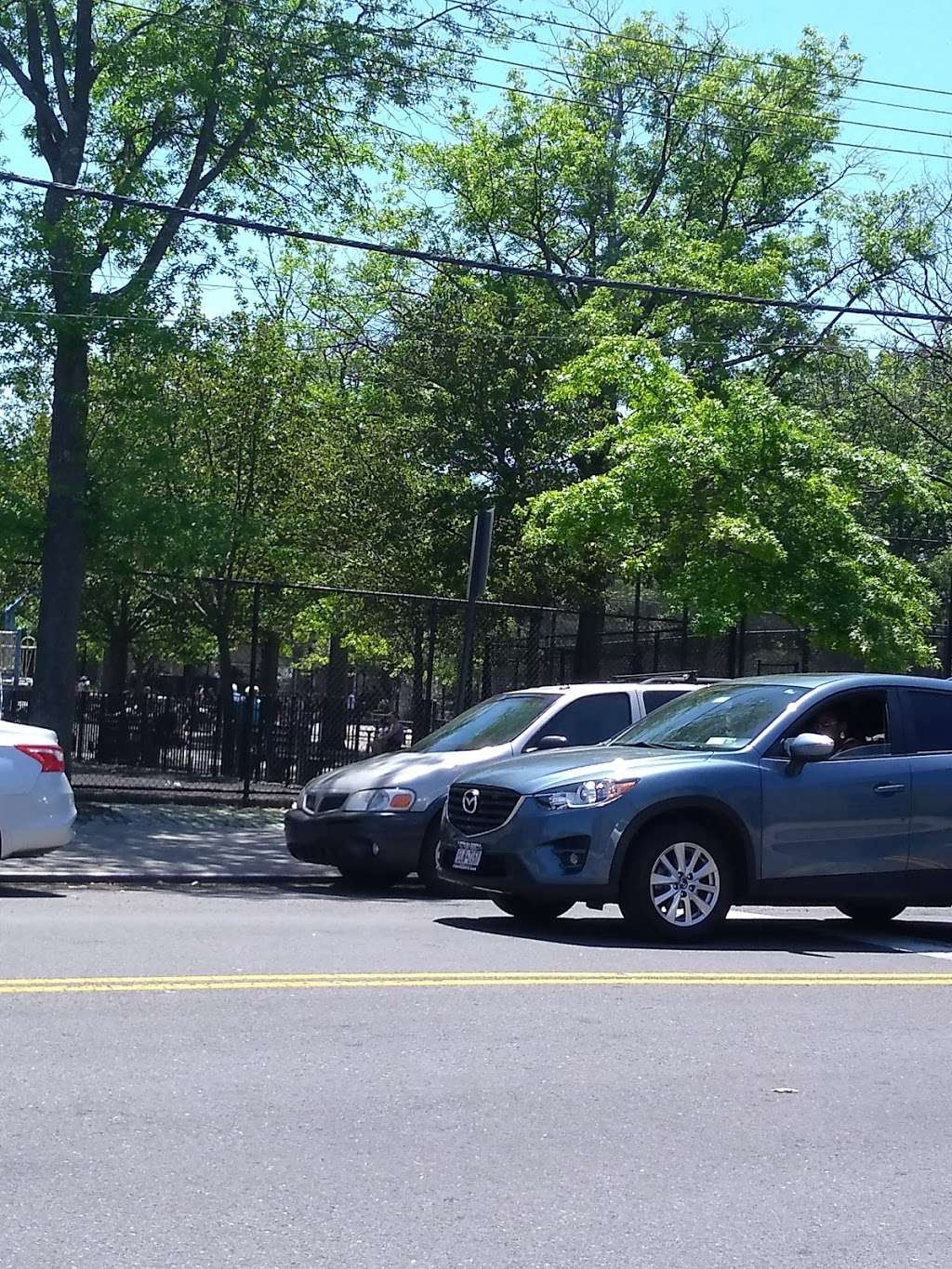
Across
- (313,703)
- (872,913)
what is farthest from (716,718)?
(313,703)

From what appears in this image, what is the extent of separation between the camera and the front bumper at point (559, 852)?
1006cm

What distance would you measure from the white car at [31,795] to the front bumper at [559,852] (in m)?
3.91

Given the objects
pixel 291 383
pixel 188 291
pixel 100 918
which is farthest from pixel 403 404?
pixel 100 918

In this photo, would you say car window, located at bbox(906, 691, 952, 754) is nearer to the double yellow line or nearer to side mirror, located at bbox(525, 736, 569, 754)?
the double yellow line

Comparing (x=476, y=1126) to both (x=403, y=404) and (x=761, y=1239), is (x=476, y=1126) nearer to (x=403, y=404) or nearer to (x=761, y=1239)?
(x=761, y=1239)

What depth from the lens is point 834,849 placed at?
1064 centimetres

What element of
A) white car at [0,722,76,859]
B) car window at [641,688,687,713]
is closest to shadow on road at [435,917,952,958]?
car window at [641,688,687,713]

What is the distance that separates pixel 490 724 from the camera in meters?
13.8

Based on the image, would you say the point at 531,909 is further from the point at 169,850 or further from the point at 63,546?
the point at 63,546

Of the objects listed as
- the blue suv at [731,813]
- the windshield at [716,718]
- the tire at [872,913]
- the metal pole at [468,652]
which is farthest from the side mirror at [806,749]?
the metal pole at [468,652]

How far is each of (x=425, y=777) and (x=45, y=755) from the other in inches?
117

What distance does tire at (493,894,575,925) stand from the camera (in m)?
11.2

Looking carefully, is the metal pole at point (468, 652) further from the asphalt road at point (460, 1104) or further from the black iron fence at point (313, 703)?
the asphalt road at point (460, 1104)

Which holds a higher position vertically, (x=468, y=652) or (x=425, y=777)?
(x=468, y=652)
